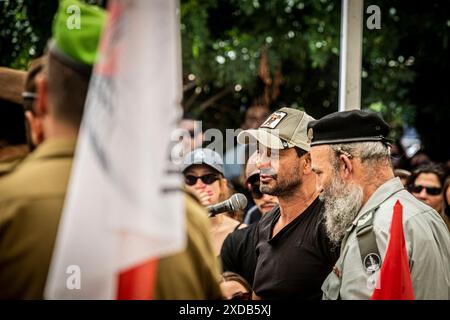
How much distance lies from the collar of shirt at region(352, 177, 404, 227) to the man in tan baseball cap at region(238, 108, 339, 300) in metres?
0.52

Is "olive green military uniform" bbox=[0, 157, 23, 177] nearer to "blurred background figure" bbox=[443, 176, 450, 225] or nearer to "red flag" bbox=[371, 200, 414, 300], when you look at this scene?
"red flag" bbox=[371, 200, 414, 300]

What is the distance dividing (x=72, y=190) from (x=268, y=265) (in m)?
2.33

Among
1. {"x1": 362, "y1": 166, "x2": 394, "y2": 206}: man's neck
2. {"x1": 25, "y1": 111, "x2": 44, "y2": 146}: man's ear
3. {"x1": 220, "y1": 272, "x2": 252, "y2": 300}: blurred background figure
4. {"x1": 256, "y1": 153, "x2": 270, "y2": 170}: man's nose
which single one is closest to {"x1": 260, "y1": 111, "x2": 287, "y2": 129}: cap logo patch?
{"x1": 256, "y1": 153, "x2": 270, "y2": 170}: man's nose

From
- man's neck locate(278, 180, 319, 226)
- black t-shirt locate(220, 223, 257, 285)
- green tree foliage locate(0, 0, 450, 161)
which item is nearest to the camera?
man's neck locate(278, 180, 319, 226)

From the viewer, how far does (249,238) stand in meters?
4.53

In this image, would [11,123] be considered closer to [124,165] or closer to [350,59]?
[124,165]

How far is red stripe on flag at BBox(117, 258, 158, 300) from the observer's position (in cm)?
185

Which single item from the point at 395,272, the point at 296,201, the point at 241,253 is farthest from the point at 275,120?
the point at 395,272

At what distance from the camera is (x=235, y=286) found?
13.3ft

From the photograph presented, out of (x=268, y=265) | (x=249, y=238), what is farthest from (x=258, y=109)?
(x=268, y=265)

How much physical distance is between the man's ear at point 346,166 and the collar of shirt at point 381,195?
0.60 feet

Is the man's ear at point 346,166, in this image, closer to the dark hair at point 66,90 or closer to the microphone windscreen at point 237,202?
the microphone windscreen at point 237,202

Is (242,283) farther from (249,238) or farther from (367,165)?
(367,165)
